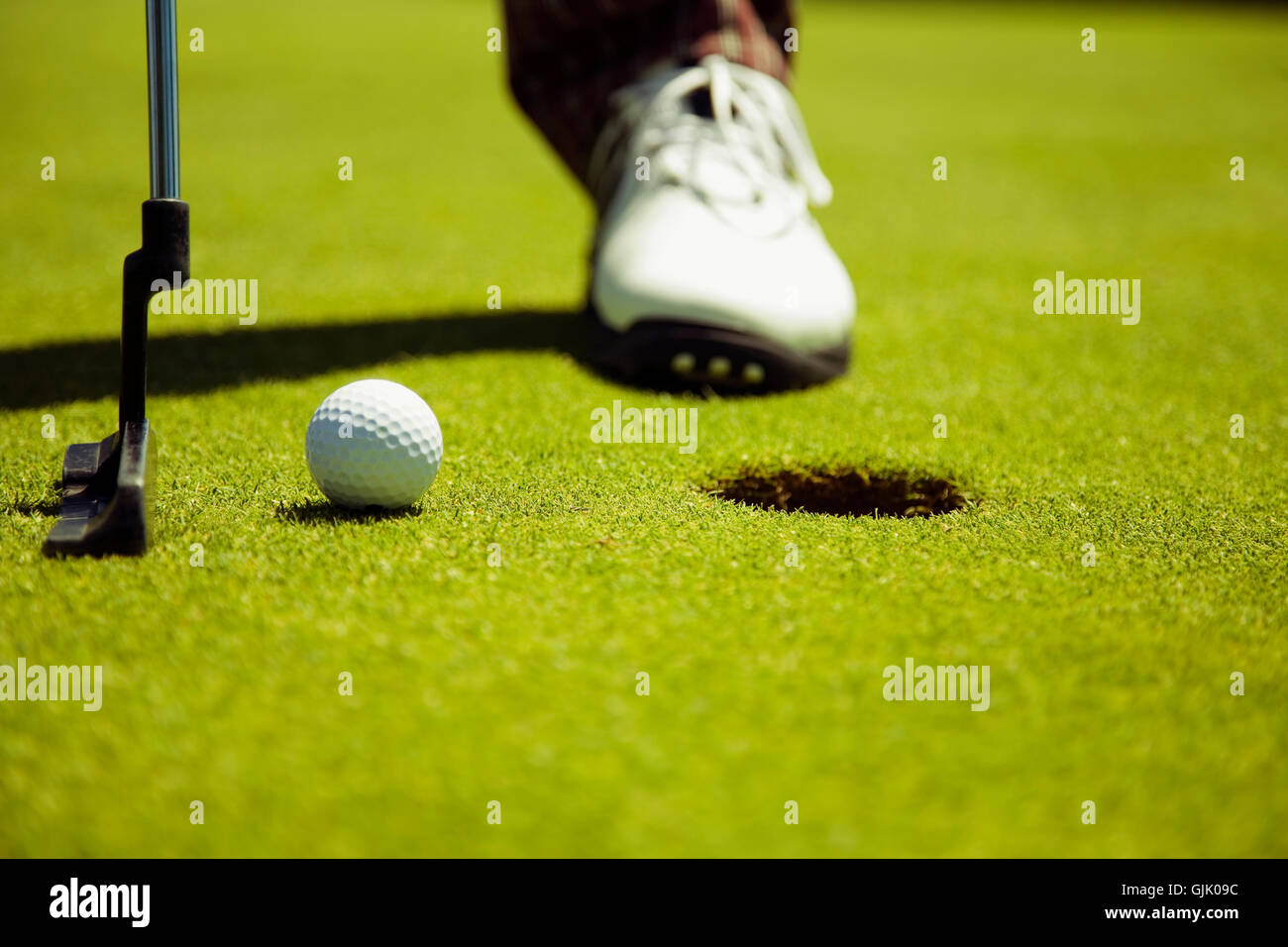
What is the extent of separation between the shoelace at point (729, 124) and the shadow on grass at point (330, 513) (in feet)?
4.88

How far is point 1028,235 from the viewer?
5.22 m

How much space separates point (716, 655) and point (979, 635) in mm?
400

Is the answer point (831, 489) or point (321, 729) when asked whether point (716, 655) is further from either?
point (831, 489)

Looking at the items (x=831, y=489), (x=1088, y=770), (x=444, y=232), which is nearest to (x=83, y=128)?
(x=444, y=232)

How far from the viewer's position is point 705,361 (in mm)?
2781

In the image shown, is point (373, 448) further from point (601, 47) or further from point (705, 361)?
point (601, 47)

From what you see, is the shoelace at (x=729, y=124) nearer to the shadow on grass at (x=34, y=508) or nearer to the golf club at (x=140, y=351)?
the golf club at (x=140, y=351)

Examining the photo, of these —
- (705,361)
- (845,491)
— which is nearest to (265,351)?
(705,361)

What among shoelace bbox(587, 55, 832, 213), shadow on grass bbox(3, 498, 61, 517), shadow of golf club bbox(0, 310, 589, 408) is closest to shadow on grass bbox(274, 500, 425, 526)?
shadow on grass bbox(3, 498, 61, 517)

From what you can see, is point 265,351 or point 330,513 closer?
point 330,513

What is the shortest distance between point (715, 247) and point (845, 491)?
33.0 inches

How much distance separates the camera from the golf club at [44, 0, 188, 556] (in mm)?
1764

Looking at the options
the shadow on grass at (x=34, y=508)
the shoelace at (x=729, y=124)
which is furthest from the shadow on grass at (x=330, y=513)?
the shoelace at (x=729, y=124)

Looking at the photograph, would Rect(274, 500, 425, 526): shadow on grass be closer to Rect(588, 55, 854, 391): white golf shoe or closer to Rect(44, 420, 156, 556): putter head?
Rect(44, 420, 156, 556): putter head
